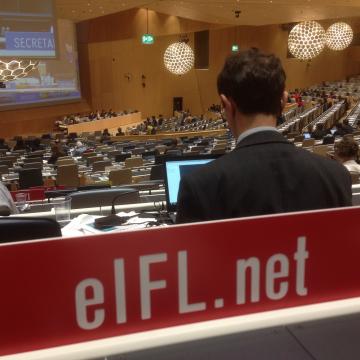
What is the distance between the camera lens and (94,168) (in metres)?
8.06

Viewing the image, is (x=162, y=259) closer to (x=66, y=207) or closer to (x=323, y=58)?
(x=66, y=207)

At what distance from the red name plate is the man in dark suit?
200 millimetres

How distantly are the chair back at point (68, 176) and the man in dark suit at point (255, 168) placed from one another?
6.31m

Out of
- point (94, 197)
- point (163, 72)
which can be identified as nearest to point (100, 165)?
point (94, 197)

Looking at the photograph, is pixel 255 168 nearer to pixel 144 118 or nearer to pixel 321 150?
pixel 321 150

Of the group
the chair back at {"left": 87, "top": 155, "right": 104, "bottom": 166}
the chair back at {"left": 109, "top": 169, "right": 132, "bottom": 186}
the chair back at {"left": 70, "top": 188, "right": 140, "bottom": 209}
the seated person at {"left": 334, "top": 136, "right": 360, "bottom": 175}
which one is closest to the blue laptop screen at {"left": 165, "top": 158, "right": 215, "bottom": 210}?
the chair back at {"left": 70, "top": 188, "right": 140, "bottom": 209}

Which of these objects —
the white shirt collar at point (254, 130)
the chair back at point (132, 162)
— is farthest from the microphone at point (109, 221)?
the chair back at point (132, 162)

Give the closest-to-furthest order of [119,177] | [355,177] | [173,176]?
[173,176] → [355,177] → [119,177]

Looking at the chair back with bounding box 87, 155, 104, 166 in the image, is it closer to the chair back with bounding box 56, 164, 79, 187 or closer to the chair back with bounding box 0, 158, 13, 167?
the chair back with bounding box 56, 164, 79, 187

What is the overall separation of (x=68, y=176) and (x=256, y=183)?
254 inches

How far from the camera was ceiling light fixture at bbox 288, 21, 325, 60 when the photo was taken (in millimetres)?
10117

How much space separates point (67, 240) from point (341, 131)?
11.4 meters

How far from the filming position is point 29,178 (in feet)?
23.4

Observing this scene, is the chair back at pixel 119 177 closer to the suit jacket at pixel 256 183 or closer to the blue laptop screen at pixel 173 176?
the blue laptop screen at pixel 173 176
